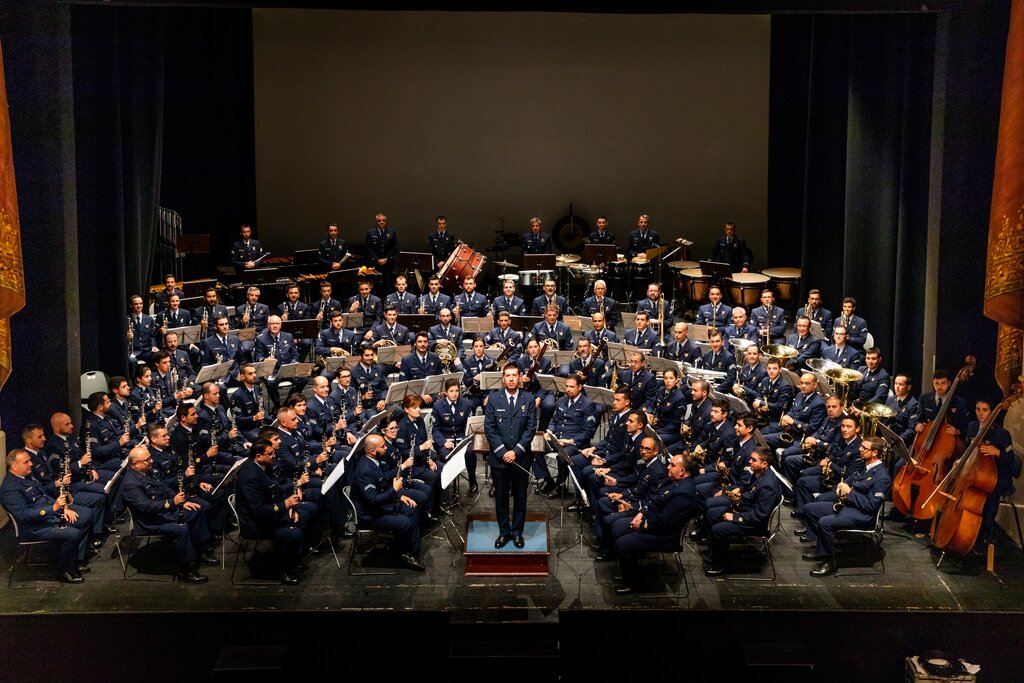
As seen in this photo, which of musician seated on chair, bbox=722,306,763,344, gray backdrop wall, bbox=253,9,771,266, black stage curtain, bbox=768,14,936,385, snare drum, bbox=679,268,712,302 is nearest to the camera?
black stage curtain, bbox=768,14,936,385

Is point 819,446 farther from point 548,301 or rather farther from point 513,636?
point 548,301

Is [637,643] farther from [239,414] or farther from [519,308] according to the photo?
[519,308]

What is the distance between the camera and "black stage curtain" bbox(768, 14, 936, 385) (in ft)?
42.2

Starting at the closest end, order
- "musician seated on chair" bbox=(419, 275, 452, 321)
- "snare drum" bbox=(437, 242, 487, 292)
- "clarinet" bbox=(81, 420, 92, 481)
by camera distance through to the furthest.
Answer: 1. "clarinet" bbox=(81, 420, 92, 481)
2. "musician seated on chair" bbox=(419, 275, 452, 321)
3. "snare drum" bbox=(437, 242, 487, 292)

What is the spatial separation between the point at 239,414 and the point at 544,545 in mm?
3788

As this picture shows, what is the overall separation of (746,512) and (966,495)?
6.15 feet

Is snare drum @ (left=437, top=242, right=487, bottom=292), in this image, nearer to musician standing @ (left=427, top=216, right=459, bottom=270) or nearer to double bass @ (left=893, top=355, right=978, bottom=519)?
musician standing @ (left=427, top=216, right=459, bottom=270)

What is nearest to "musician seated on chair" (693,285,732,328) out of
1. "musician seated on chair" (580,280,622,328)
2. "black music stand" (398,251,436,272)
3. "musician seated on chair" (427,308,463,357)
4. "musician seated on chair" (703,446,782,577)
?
"musician seated on chair" (580,280,622,328)

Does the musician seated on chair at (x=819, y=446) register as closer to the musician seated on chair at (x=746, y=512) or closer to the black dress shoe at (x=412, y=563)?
the musician seated on chair at (x=746, y=512)

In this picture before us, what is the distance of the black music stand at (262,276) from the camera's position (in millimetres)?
15367

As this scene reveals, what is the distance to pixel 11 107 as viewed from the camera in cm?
1052

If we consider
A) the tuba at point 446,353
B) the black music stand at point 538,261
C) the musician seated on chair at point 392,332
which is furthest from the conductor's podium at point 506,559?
the black music stand at point 538,261

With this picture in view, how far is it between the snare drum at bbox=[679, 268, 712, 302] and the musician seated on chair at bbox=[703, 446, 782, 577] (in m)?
6.90

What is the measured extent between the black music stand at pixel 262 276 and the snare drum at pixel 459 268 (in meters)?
2.28
